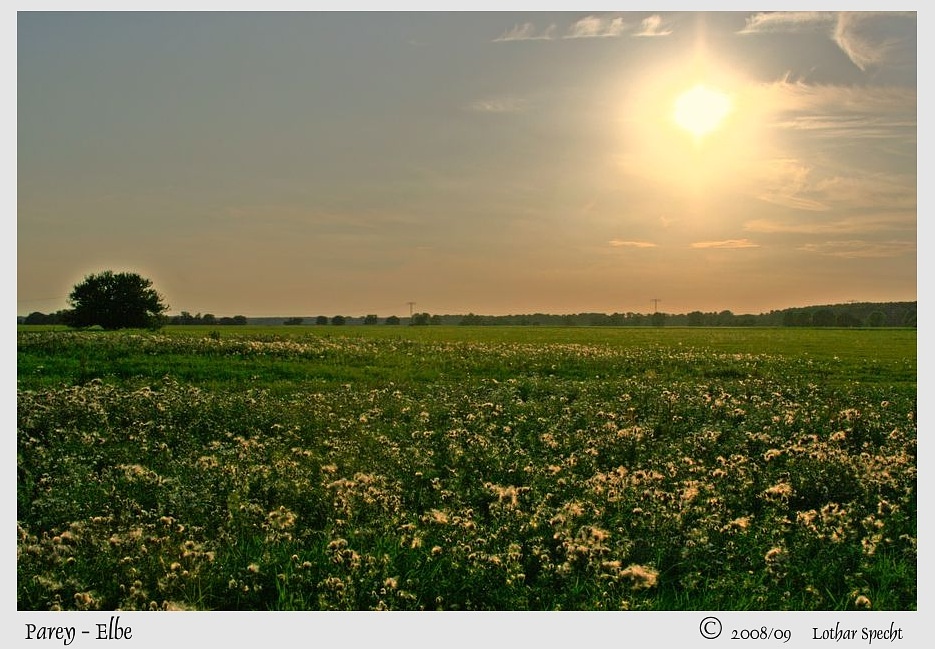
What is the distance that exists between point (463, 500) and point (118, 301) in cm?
3647

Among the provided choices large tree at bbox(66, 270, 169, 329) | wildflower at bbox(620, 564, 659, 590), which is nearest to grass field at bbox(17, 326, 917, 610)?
wildflower at bbox(620, 564, 659, 590)

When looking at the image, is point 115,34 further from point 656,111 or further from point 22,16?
point 656,111

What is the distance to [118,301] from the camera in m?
39.0

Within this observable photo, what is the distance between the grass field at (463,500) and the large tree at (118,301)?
23.2m

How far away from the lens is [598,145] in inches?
516

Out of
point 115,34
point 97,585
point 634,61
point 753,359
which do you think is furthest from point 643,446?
point 753,359

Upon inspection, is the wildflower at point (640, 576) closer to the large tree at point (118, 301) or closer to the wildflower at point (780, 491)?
the wildflower at point (780, 491)

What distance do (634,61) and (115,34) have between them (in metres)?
9.04

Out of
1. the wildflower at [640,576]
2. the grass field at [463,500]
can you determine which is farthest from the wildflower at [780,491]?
the wildflower at [640,576]

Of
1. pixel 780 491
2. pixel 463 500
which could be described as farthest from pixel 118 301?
pixel 780 491

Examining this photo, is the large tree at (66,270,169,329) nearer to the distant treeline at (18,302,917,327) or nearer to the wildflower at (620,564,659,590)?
the distant treeline at (18,302,917,327)

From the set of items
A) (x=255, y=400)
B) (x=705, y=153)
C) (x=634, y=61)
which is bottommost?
(x=255, y=400)

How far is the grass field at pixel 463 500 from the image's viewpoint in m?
6.27

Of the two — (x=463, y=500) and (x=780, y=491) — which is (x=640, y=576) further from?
(x=780, y=491)
